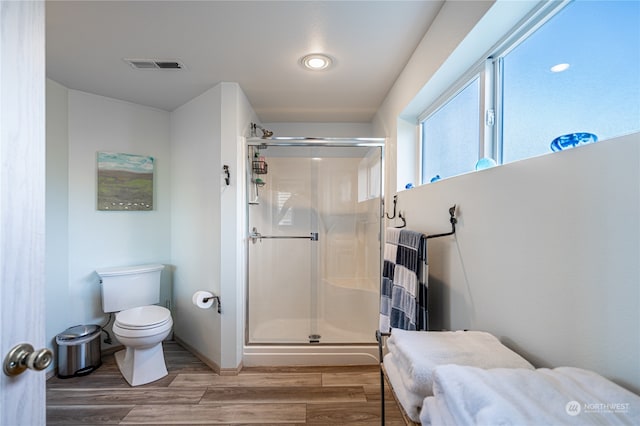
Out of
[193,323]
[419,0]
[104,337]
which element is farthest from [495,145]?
[104,337]

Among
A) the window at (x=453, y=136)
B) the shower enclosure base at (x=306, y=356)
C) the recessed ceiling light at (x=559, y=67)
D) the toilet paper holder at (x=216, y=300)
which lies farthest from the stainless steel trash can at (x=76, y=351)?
the recessed ceiling light at (x=559, y=67)

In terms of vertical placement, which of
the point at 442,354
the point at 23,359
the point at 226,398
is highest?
the point at 23,359

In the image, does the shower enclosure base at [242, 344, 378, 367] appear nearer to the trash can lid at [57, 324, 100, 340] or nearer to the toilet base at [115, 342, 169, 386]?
the toilet base at [115, 342, 169, 386]

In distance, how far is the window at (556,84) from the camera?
2.28 feet

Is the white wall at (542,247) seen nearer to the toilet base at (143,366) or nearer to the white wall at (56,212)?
the toilet base at (143,366)

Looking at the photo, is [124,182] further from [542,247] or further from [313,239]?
[542,247]

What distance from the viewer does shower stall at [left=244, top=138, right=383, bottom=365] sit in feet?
7.88

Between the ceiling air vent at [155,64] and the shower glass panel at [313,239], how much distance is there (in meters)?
0.89

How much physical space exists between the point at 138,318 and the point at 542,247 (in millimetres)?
2559

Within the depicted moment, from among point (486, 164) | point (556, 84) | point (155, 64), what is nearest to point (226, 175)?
point (155, 64)

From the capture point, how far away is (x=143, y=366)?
1974 mm

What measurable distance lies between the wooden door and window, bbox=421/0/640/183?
154 cm

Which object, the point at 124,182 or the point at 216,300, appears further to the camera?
the point at 124,182

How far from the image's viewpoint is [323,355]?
224 centimetres
